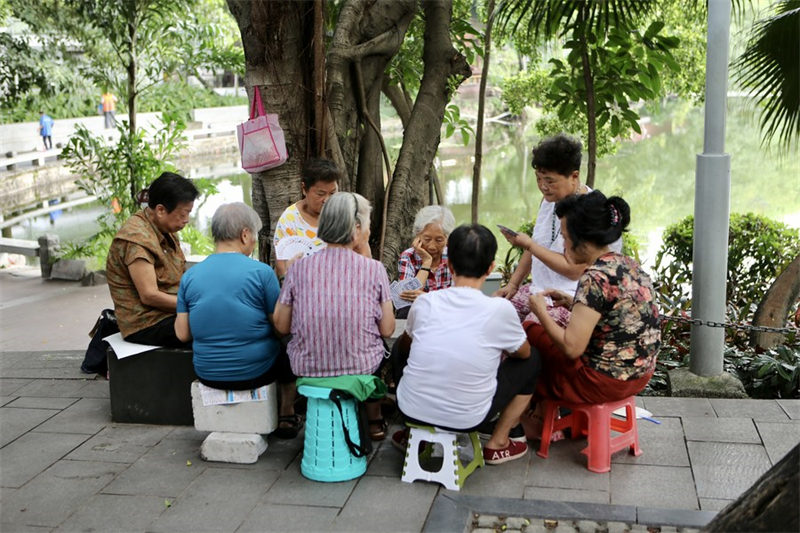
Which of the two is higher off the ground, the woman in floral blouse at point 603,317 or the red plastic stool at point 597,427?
the woman in floral blouse at point 603,317

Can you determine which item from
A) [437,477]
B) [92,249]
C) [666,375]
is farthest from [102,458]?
[92,249]

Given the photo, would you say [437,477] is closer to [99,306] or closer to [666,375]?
[666,375]

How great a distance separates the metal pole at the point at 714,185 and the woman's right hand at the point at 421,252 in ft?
4.56

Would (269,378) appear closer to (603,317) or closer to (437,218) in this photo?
(437,218)

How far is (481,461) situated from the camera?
3.46m

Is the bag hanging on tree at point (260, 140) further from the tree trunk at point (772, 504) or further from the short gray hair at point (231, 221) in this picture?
the tree trunk at point (772, 504)

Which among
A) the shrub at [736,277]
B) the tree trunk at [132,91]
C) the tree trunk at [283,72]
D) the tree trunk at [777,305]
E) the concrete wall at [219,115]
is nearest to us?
the tree trunk at [283,72]

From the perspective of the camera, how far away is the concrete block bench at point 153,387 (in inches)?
156

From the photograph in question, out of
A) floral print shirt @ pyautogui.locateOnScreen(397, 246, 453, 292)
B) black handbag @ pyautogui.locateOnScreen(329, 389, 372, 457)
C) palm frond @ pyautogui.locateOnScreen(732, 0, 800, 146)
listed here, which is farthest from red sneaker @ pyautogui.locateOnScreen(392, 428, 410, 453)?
palm frond @ pyautogui.locateOnScreen(732, 0, 800, 146)

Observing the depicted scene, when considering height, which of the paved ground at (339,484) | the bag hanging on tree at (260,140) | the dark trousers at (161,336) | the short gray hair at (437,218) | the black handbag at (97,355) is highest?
the bag hanging on tree at (260,140)

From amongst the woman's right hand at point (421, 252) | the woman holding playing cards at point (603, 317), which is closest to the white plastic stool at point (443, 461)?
the woman holding playing cards at point (603, 317)

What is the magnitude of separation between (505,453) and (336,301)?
968mm

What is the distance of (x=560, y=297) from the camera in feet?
12.2

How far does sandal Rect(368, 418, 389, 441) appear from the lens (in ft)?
12.3
